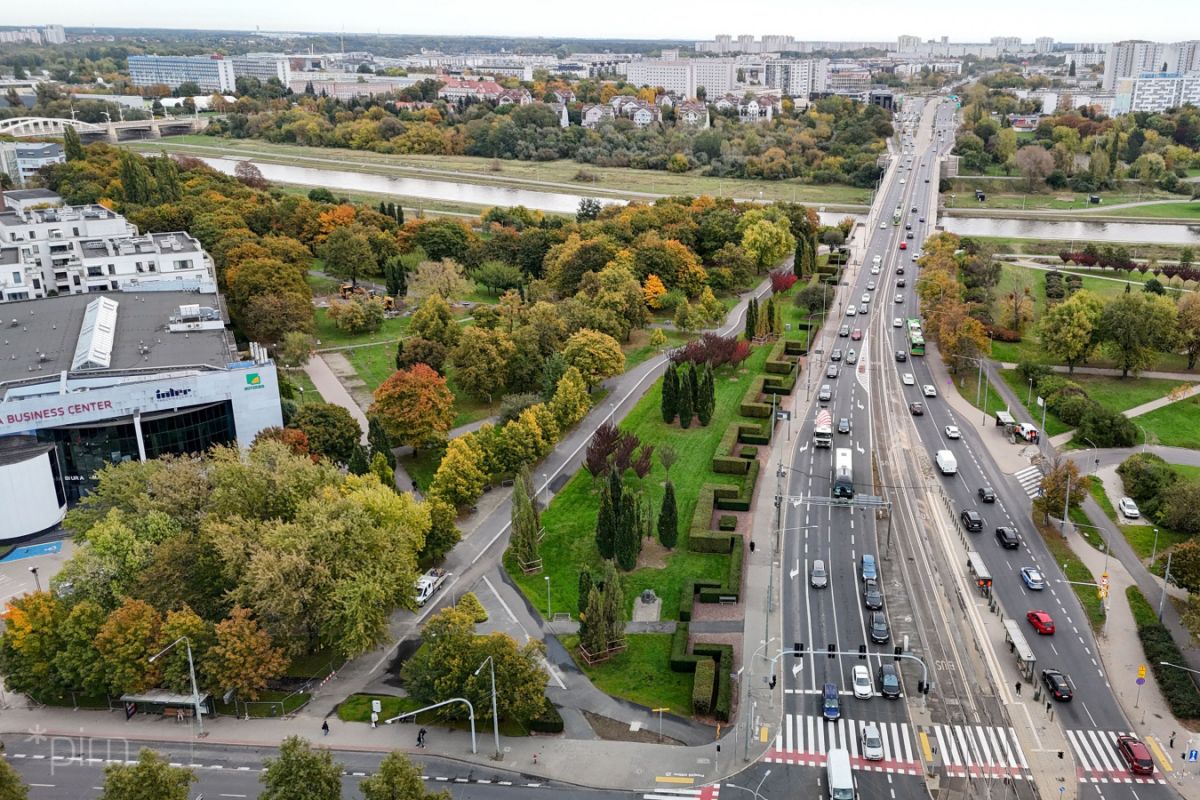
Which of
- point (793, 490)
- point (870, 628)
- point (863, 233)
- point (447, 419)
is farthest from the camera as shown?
point (863, 233)

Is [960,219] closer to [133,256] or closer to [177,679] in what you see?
[133,256]

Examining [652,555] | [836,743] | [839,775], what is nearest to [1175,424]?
[652,555]

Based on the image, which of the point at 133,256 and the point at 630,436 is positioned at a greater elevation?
the point at 133,256

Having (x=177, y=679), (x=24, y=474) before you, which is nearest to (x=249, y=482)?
(x=177, y=679)

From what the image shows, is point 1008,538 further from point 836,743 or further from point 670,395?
point 670,395

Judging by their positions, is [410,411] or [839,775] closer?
[839,775]

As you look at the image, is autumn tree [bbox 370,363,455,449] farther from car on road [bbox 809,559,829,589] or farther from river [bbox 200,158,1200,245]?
river [bbox 200,158,1200,245]

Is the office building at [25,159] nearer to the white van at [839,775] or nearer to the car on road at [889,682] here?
the car on road at [889,682]

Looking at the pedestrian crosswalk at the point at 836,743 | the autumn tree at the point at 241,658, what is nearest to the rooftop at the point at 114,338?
the autumn tree at the point at 241,658
